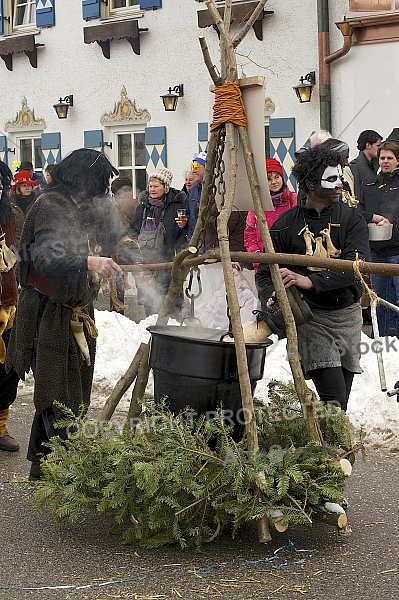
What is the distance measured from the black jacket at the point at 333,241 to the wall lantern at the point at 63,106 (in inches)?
442

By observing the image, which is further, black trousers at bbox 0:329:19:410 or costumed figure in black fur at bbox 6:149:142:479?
black trousers at bbox 0:329:19:410

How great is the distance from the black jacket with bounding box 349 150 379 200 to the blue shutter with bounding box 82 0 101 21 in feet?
22.5

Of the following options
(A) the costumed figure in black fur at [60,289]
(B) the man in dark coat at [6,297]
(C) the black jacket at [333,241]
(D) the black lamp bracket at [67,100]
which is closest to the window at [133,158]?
(D) the black lamp bracket at [67,100]

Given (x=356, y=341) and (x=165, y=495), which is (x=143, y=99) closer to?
(x=356, y=341)

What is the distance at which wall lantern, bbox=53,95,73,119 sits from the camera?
15541 millimetres

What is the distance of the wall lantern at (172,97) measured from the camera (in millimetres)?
13906

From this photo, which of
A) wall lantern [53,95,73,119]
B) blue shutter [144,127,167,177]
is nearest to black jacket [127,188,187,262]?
blue shutter [144,127,167,177]

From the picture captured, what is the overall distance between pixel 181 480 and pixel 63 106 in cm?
1237

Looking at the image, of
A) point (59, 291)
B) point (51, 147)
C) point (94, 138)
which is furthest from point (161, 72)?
point (59, 291)

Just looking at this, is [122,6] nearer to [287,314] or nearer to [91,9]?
[91,9]

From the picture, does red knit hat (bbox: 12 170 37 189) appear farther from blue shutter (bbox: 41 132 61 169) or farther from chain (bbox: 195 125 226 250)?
chain (bbox: 195 125 226 250)

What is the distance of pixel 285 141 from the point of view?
12.9 meters

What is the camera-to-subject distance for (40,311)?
513cm

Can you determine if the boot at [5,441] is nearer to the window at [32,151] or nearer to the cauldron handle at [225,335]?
the cauldron handle at [225,335]
